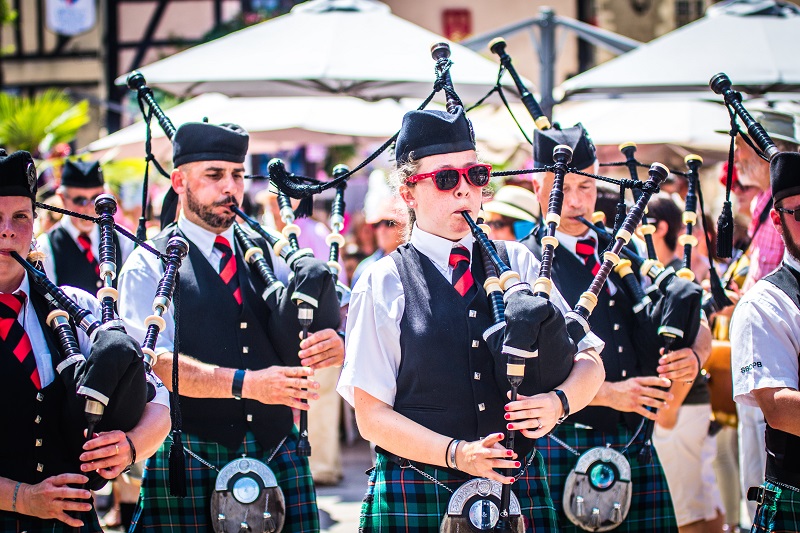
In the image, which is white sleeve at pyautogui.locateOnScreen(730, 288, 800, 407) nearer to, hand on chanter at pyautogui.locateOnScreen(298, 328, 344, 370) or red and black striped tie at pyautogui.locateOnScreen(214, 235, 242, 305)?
hand on chanter at pyautogui.locateOnScreen(298, 328, 344, 370)

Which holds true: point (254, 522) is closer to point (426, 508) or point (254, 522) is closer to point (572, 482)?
point (426, 508)

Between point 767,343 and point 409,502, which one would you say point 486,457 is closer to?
point 409,502

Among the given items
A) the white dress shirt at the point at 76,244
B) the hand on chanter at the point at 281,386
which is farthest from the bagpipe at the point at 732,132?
the white dress shirt at the point at 76,244

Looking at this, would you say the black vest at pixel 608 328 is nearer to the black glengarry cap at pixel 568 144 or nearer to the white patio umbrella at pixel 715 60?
the black glengarry cap at pixel 568 144

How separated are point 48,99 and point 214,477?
7.53m

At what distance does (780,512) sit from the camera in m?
2.89

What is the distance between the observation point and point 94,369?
249 cm

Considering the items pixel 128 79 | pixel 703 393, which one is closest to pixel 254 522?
pixel 128 79

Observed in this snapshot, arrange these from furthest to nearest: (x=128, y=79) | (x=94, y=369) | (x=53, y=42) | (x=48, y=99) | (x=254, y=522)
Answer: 1. (x=53, y=42)
2. (x=48, y=99)
3. (x=128, y=79)
4. (x=254, y=522)
5. (x=94, y=369)

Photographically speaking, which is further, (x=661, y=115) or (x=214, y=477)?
(x=661, y=115)

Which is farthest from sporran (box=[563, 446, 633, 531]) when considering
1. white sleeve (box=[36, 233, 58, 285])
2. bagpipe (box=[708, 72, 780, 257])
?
white sleeve (box=[36, 233, 58, 285])

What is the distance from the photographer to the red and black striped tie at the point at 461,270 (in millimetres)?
2758

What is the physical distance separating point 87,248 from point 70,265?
16cm

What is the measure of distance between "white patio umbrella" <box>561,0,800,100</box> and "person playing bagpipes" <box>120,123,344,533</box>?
233cm
